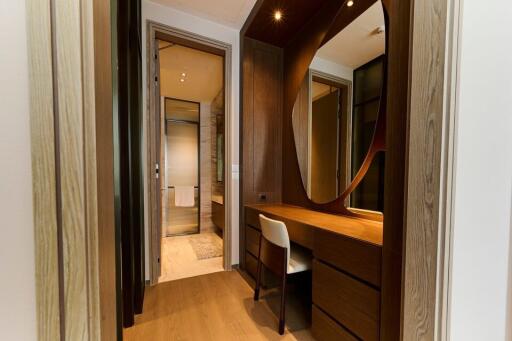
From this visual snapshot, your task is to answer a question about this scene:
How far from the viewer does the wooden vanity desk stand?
0.98 metres

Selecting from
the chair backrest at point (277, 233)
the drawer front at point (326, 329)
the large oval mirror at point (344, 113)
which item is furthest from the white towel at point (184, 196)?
the drawer front at point (326, 329)

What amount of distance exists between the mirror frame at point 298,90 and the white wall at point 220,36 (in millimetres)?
590

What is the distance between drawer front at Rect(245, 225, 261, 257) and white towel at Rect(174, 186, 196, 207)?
1853mm

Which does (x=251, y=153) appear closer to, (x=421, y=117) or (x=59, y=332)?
(x=421, y=117)

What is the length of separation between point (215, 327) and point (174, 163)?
2.88 metres

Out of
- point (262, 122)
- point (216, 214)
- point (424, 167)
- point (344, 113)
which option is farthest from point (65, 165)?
point (216, 214)

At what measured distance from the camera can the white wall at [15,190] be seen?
14.3 inches

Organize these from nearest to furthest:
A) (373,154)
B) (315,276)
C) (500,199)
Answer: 1. (500,199)
2. (315,276)
3. (373,154)

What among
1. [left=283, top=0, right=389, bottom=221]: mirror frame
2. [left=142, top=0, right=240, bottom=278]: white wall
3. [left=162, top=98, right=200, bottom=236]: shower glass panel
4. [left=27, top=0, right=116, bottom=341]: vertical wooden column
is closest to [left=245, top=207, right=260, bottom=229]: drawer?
[left=142, top=0, right=240, bottom=278]: white wall

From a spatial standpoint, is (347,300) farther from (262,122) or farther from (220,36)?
(220,36)

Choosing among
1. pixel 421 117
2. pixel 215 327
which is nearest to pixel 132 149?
pixel 215 327

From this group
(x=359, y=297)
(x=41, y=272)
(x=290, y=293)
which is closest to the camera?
(x=41, y=272)

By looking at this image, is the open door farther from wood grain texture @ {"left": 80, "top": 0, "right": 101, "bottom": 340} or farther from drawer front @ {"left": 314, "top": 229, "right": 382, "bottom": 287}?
drawer front @ {"left": 314, "top": 229, "right": 382, "bottom": 287}

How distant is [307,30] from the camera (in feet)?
6.71
